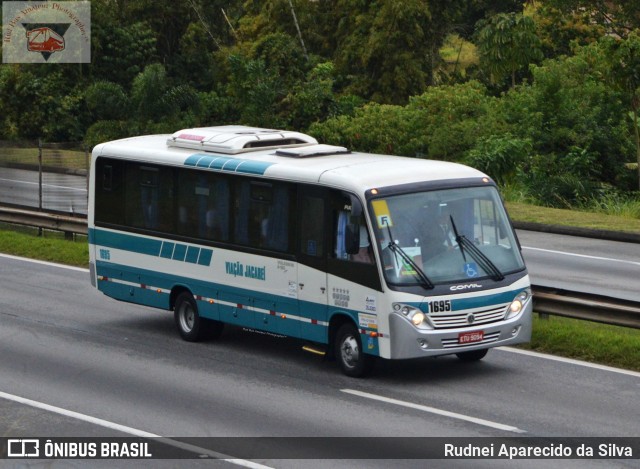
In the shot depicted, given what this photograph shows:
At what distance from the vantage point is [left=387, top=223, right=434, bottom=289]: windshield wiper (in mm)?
14875

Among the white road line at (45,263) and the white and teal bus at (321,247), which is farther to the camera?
the white road line at (45,263)

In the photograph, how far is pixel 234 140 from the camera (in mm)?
17688

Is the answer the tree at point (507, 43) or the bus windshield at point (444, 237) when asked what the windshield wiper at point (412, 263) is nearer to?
the bus windshield at point (444, 237)

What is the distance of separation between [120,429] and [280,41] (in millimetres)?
40566

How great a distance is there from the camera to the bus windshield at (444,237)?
1498 cm

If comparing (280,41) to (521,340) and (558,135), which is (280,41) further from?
(521,340)

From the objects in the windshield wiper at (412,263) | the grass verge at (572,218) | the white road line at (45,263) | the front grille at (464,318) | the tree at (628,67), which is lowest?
the white road line at (45,263)

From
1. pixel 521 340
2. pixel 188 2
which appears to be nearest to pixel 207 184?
pixel 521 340

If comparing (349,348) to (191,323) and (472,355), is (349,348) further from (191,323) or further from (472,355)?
(191,323)

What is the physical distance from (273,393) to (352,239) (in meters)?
1.92

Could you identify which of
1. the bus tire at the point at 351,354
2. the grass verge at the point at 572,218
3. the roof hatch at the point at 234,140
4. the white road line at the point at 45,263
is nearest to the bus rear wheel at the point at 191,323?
the roof hatch at the point at 234,140

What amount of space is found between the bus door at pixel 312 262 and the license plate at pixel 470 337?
1.71 metres

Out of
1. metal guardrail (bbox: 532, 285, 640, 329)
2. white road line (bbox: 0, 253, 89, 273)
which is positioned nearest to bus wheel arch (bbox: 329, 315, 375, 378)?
metal guardrail (bbox: 532, 285, 640, 329)

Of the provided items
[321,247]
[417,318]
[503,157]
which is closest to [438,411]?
[417,318]
